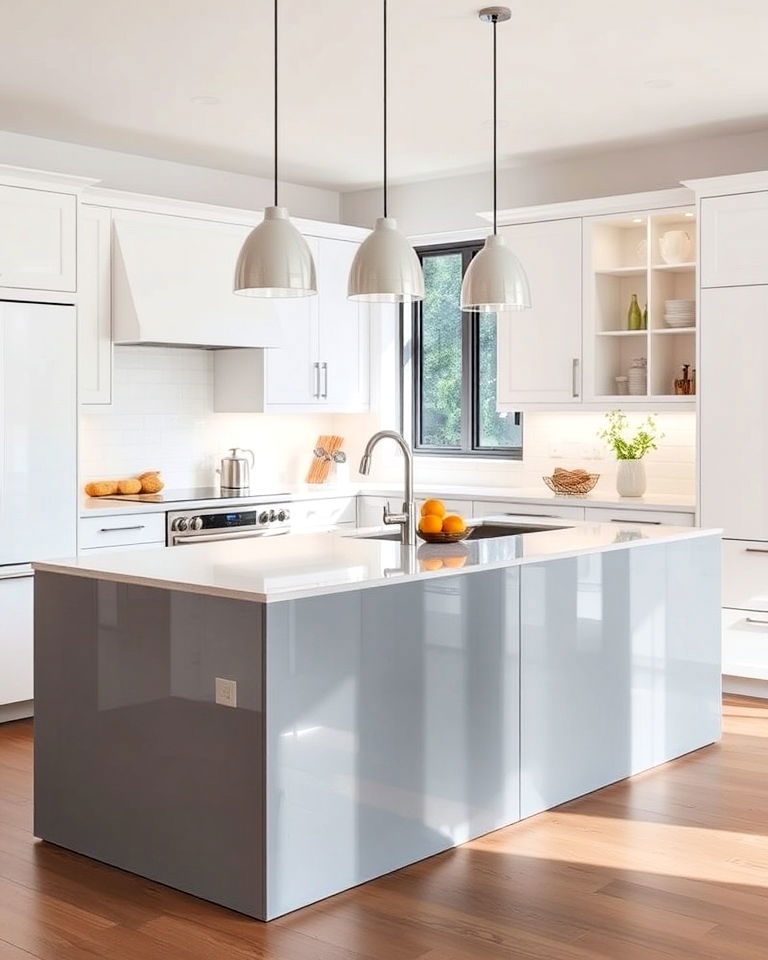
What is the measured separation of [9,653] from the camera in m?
5.48

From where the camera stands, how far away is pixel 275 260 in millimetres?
3664

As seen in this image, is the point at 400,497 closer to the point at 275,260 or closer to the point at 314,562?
the point at 314,562

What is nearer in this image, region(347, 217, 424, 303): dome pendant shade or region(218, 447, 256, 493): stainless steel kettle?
region(347, 217, 424, 303): dome pendant shade

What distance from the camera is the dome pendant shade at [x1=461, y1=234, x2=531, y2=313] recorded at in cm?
414

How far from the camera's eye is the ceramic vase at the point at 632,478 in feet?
21.2

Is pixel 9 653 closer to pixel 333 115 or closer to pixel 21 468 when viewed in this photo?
pixel 21 468

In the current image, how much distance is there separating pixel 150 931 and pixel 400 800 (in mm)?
811

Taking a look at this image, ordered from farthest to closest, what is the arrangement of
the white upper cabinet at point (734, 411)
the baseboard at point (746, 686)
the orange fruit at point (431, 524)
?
the baseboard at point (746, 686) < the white upper cabinet at point (734, 411) < the orange fruit at point (431, 524)

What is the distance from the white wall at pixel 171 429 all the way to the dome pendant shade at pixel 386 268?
2.68m

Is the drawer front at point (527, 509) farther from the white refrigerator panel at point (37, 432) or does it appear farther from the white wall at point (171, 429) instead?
the white refrigerator panel at point (37, 432)

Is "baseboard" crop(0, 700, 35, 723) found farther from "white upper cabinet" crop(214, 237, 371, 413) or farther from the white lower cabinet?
"white upper cabinet" crop(214, 237, 371, 413)

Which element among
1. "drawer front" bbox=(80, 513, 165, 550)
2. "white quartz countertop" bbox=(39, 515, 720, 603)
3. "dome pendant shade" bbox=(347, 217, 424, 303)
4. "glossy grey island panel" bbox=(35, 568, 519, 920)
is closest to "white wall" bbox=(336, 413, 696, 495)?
"drawer front" bbox=(80, 513, 165, 550)

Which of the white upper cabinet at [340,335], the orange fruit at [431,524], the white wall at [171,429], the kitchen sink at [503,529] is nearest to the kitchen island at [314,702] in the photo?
the orange fruit at [431,524]

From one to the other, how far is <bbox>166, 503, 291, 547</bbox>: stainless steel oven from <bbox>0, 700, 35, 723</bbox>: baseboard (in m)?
0.97
